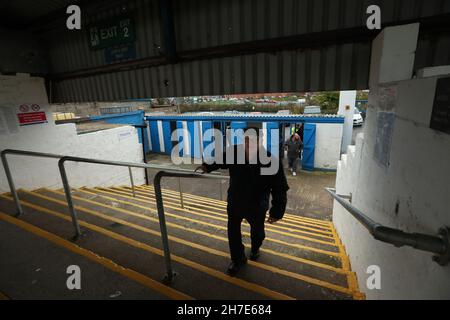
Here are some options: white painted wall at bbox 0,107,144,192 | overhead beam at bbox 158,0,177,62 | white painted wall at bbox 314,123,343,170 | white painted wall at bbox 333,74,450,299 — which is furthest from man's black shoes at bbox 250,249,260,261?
white painted wall at bbox 314,123,343,170

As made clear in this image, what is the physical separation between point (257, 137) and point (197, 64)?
1938mm

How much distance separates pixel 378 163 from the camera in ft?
6.92

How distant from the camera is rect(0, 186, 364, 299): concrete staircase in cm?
203

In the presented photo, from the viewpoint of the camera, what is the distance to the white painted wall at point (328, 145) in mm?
9086

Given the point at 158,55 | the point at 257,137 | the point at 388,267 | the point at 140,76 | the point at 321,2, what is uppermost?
the point at 321,2

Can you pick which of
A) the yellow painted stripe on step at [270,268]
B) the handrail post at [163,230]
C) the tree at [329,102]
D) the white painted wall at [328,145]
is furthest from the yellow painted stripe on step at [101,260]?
the tree at [329,102]

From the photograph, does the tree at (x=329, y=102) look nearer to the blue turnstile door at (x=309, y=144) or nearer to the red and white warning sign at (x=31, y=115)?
the blue turnstile door at (x=309, y=144)

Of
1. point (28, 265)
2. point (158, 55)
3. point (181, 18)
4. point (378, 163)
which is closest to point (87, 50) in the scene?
point (158, 55)

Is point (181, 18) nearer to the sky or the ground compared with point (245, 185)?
nearer to the sky

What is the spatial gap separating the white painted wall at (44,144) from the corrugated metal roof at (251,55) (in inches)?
47.4

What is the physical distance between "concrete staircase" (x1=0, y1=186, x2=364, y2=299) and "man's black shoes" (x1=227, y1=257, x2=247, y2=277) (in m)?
0.06

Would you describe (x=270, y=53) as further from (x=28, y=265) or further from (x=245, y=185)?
(x=28, y=265)

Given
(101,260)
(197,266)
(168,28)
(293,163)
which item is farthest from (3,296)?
(293,163)

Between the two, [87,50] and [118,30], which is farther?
[87,50]
